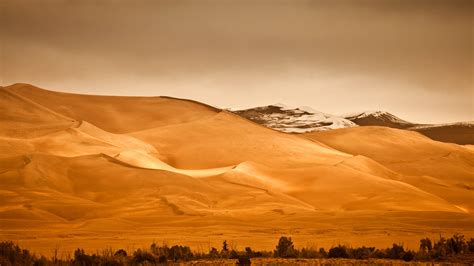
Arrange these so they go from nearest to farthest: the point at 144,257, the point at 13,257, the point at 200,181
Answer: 1. the point at 13,257
2. the point at 144,257
3. the point at 200,181

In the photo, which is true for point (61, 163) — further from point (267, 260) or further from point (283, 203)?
point (267, 260)

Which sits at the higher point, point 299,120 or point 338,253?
point 299,120

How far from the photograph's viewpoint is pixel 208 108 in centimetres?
12075

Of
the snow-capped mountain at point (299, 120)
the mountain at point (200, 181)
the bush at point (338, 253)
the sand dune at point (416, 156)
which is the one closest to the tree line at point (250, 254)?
the bush at point (338, 253)

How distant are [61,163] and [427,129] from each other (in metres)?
149

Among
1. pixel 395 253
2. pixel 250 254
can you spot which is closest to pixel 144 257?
pixel 250 254

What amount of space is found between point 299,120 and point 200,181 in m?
117

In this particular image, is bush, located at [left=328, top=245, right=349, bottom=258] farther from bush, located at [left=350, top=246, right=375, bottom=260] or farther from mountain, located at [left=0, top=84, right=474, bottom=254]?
mountain, located at [left=0, top=84, right=474, bottom=254]

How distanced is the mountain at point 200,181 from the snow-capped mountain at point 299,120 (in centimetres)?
4446

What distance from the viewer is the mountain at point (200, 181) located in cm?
3644

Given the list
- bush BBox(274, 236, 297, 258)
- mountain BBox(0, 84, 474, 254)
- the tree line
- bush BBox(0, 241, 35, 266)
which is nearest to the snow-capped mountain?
mountain BBox(0, 84, 474, 254)

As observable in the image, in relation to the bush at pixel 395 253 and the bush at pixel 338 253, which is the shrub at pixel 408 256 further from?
the bush at pixel 338 253

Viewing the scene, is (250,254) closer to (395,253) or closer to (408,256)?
(395,253)

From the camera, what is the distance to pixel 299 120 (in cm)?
17638
